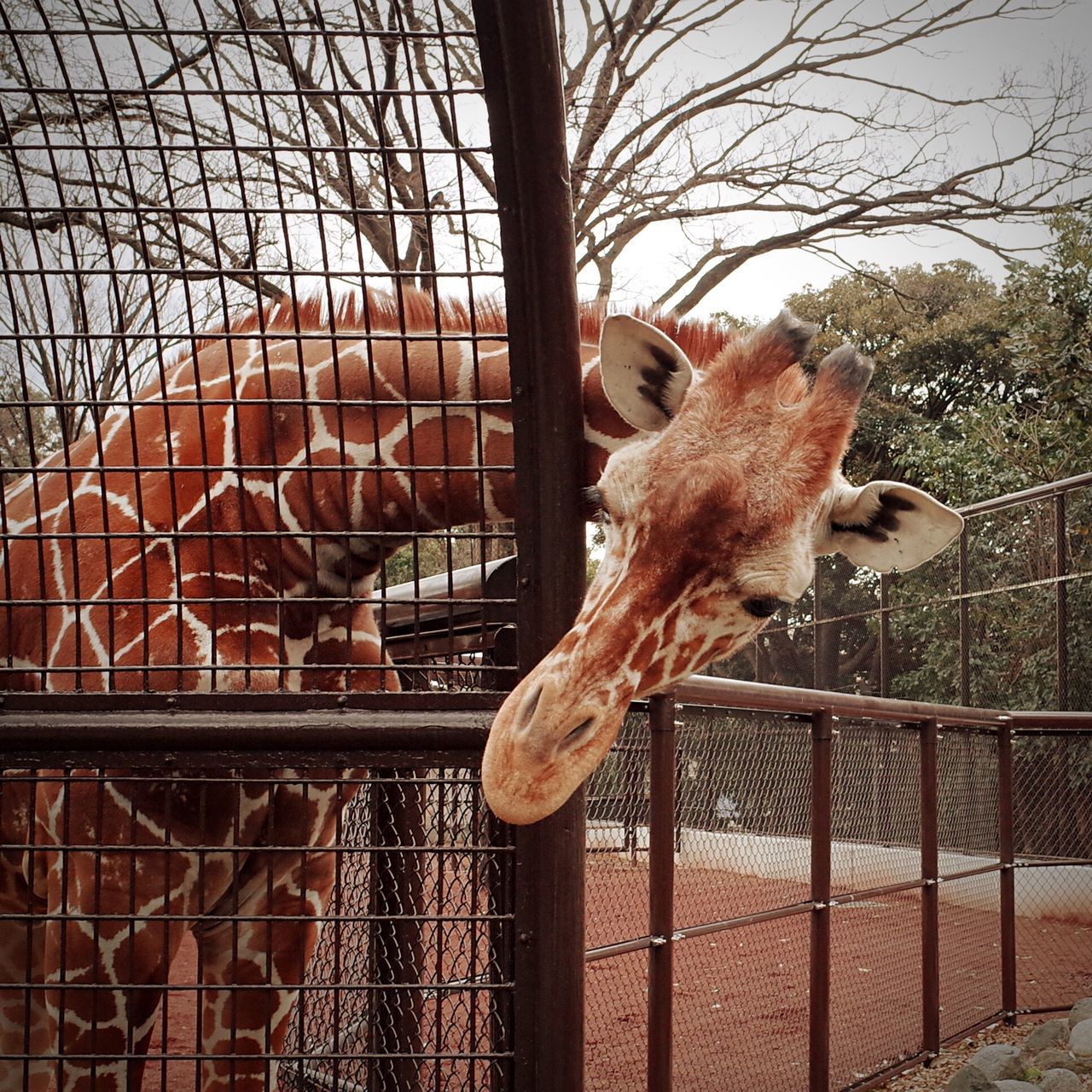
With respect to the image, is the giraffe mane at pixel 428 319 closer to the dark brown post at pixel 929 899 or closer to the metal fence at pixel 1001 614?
the dark brown post at pixel 929 899

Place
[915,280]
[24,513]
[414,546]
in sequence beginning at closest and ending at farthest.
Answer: [414,546] → [24,513] → [915,280]

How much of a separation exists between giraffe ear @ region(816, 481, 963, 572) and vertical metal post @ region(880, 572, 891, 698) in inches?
336

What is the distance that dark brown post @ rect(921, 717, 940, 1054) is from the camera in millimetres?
5551

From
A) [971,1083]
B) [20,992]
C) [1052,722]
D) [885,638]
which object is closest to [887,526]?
[20,992]

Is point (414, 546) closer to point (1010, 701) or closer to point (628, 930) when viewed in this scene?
point (628, 930)

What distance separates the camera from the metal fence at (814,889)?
4207 millimetres

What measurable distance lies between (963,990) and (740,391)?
233 inches

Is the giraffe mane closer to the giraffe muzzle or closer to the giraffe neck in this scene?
the giraffe neck

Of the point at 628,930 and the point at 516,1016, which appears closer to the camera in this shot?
the point at 516,1016

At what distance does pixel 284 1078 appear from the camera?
12.7 feet

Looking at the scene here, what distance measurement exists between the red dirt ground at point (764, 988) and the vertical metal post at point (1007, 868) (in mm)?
146

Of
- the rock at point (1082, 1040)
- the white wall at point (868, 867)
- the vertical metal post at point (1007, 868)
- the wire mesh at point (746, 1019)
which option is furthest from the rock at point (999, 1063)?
the vertical metal post at point (1007, 868)

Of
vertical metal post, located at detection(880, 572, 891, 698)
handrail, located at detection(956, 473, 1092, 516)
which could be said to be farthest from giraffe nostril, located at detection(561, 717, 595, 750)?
vertical metal post, located at detection(880, 572, 891, 698)

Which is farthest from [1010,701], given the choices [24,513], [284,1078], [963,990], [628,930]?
[24,513]
